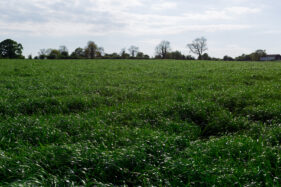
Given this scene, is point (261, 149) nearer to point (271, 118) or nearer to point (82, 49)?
point (271, 118)

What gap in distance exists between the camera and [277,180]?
13.1 ft

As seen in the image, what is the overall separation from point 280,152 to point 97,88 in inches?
378

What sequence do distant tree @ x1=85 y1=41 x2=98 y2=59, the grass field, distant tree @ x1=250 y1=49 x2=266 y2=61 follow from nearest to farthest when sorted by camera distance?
the grass field, distant tree @ x1=250 y1=49 x2=266 y2=61, distant tree @ x1=85 y1=41 x2=98 y2=59

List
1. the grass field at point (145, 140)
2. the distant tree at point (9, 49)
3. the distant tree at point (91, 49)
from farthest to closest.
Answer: the distant tree at point (91, 49) → the distant tree at point (9, 49) → the grass field at point (145, 140)

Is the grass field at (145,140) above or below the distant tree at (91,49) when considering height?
below

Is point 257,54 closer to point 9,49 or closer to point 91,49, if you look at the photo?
point 91,49

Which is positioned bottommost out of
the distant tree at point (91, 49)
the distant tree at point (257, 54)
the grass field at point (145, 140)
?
the grass field at point (145, 140)

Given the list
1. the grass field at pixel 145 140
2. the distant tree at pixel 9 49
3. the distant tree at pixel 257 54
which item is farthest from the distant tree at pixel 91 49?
the grass field at pixel 145 140

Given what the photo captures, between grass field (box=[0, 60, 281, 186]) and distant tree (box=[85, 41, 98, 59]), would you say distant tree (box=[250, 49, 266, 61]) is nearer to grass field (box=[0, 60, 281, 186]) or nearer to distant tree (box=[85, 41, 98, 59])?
distant tree (box=[85, 41, 98, 59])

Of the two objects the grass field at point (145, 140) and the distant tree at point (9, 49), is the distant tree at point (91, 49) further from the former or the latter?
the grass field at point (145, 140)

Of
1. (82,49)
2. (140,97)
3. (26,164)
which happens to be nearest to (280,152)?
(26,164)

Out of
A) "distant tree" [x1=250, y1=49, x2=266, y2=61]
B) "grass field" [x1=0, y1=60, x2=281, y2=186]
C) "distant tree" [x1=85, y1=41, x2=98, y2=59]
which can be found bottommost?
"grass field" [x1=0, y1=60, x2=281, y2=186]

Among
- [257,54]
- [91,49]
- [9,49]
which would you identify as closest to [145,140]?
[9,49]

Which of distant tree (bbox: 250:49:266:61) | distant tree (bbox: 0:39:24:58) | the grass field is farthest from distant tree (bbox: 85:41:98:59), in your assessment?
the grass field
